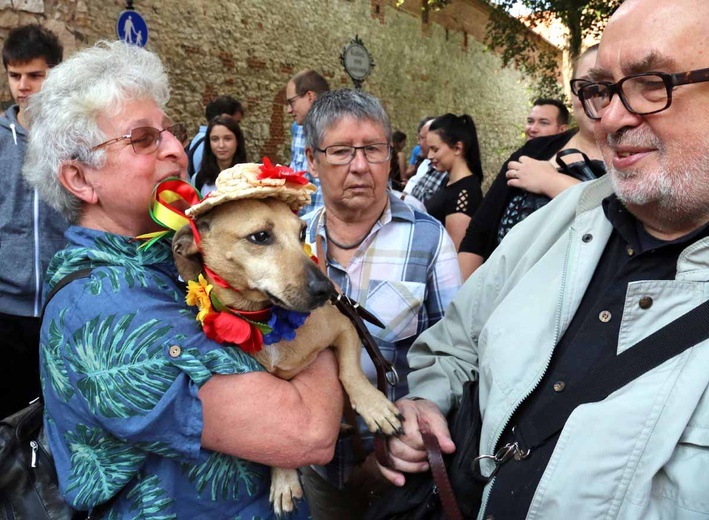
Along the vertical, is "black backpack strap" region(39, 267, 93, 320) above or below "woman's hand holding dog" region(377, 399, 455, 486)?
above

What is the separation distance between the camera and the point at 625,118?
159cm

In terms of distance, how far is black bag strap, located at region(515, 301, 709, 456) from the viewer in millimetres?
1376

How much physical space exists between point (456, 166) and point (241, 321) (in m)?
4.03

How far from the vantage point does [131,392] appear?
1.53 m

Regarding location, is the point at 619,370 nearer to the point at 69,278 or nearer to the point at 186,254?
the point at 186,254

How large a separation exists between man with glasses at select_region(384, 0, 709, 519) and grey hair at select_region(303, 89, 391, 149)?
111 cm

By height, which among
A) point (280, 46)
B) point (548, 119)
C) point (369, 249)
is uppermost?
point (280, 46)

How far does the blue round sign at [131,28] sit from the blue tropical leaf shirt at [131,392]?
8.06 metres

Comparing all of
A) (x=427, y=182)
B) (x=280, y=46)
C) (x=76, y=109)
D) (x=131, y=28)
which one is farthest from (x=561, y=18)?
(x=76, y=109)

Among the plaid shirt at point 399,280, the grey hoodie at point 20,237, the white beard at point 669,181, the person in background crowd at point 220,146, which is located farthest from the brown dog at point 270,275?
the person in background crowd at point 220,146

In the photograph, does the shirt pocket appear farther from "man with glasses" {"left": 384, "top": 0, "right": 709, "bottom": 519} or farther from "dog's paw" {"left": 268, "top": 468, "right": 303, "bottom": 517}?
"dog's paw" {"left": 268, "top": 468, "right": 303, "bottom": 517}

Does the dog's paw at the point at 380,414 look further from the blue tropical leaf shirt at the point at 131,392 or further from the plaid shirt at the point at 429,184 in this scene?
the plaid shirt at the point at 429,184

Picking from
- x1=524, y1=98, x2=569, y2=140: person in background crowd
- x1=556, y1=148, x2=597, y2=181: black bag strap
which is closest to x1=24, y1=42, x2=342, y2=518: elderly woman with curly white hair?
x1=556, y1=148, x2=597, y2=181: black bag strap

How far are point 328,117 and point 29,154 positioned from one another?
1.29 m
